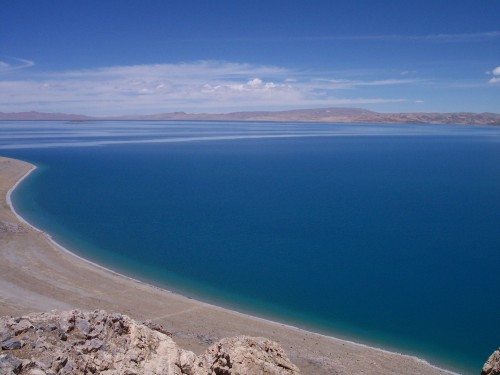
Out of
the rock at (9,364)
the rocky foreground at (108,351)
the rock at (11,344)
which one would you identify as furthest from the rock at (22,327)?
the rock at (9,364)

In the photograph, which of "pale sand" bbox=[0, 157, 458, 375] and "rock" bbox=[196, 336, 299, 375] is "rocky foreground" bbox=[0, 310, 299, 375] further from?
"pale sand" bbox=[0, 157, 458, 375]

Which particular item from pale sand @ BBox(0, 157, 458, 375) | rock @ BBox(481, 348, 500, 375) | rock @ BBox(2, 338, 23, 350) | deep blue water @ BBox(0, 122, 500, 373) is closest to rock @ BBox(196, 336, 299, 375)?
rock @ BBox(2, 338, 23, 350)

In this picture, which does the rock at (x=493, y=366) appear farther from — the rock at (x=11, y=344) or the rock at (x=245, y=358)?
the rock at (x=11, y=344)

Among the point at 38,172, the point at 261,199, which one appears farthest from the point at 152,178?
the point at 261,199

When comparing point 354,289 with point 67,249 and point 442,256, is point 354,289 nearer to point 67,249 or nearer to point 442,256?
point 442,256

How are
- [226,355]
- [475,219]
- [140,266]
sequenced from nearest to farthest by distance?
[226,355], [140,266], [475,219]

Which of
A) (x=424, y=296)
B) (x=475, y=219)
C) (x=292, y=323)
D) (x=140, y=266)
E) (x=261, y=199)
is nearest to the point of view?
(x=292, y=323)

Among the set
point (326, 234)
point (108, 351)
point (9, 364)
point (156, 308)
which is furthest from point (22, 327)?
point (326, 234)
